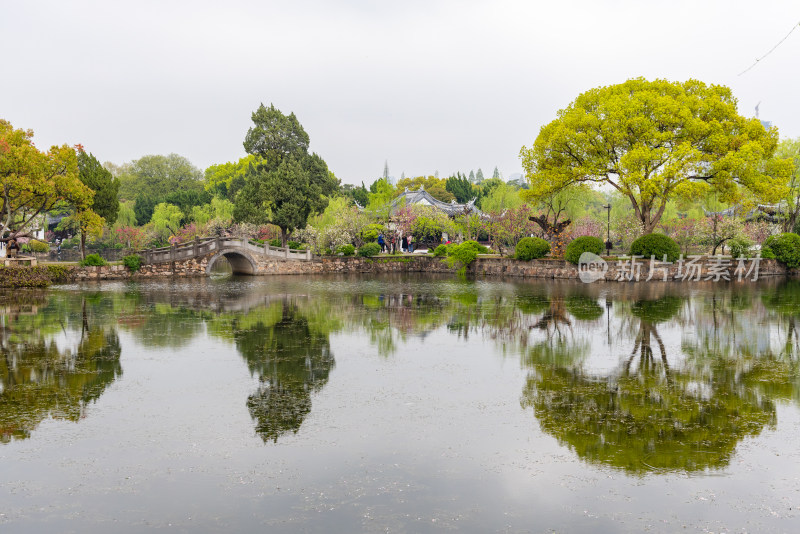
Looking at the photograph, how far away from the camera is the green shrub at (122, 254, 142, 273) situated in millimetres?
39375

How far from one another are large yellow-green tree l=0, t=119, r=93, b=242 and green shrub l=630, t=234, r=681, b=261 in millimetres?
33370

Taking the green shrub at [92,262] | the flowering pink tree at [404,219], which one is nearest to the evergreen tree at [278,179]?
the flowering pink tree at [404,219]

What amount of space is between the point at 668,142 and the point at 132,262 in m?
34.1

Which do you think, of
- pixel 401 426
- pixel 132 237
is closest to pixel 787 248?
pixel 401 426

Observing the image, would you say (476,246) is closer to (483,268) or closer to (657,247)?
(483,268)

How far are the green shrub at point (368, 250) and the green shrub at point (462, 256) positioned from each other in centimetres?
595

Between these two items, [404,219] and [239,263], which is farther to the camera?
[404,219]

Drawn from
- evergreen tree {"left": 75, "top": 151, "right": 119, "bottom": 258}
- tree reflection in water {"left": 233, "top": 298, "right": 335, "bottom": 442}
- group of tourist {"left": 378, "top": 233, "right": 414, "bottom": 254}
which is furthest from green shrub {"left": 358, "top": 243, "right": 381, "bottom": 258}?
tree reflection in water {"left": 233, "top": 298, "right": 335, "bottom": 442}

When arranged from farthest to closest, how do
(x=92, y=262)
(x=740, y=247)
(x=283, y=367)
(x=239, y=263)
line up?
(x=239, y=263) < (x=740, y=247) < (x=92, y=262) < (x=283, y=367)

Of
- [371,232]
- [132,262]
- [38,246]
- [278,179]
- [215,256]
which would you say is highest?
[278,179]

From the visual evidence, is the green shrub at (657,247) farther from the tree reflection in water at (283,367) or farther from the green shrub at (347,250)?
the tree reflection in water at (283,367)

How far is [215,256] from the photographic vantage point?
42312mm

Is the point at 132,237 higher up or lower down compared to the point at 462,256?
higher up

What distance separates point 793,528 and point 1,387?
13040mm
